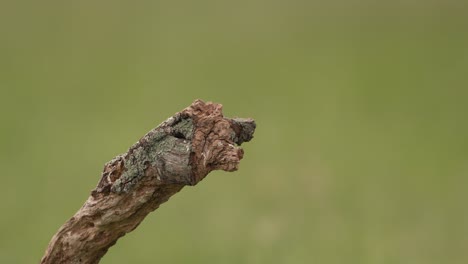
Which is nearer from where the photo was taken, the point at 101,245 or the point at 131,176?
the point at 131,176

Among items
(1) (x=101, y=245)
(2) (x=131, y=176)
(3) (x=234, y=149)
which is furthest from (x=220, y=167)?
(1) (x=101, y=245)

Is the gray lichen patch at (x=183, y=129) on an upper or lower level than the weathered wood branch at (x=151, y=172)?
upper

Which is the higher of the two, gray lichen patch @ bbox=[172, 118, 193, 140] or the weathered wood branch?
gray lichen patch @ bbox=[172, 118, 193, 140]

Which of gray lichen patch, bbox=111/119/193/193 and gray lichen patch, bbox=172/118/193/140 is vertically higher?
gray lichen patch, bbox=172/118/193/140

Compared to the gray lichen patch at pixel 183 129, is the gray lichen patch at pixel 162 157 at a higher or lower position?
lower

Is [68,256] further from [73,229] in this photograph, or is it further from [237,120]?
[237,120]
